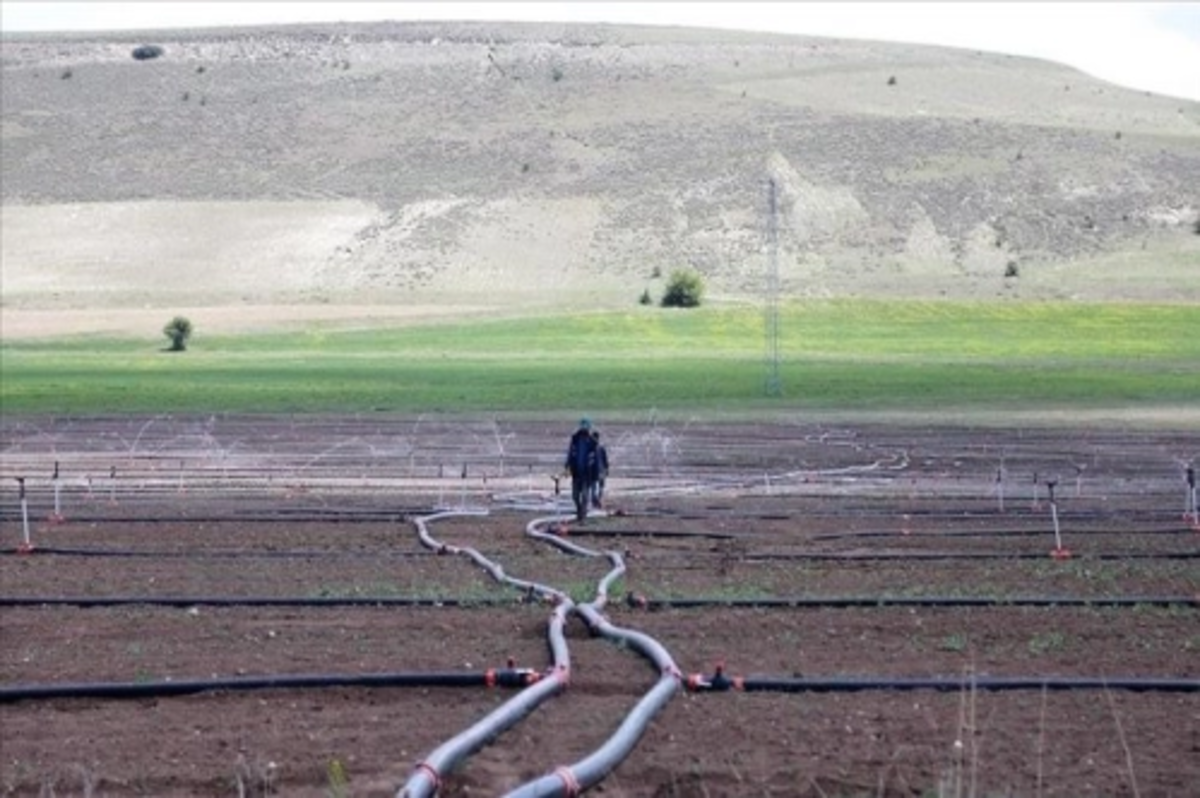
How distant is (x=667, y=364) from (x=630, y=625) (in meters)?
53.9

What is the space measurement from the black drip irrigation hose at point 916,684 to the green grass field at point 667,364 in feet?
129

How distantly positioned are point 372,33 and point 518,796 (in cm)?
16976

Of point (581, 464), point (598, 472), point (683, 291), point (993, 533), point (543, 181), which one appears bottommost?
point (993, 533)

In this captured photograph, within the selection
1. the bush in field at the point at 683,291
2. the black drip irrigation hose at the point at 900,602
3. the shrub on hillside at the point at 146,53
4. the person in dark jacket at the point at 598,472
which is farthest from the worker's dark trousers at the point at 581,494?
the shrub on hillside at the point at 146,53

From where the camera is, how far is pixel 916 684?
49.1 feet

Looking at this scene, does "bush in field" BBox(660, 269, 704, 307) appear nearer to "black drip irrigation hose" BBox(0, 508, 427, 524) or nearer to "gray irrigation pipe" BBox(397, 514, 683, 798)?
"black drip irrigation hose" BBox(0, 508, 427, 524)

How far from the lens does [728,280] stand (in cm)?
10131

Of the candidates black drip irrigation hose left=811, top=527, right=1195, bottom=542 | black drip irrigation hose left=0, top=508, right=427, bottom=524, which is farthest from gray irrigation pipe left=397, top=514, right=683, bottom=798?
black drip irrigation hose left=0, top=508, right=427, bottom=524

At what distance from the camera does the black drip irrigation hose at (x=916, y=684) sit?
48.9 ft

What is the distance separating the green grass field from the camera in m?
57.5

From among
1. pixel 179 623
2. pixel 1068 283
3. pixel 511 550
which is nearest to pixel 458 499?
pixel 511 550

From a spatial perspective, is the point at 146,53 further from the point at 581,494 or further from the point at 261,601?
the point at 261,601

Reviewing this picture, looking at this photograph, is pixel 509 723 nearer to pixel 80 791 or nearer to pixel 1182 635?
pixel 80 791

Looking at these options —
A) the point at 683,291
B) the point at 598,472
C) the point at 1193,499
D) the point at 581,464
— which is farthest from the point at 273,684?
the point at 683,291
